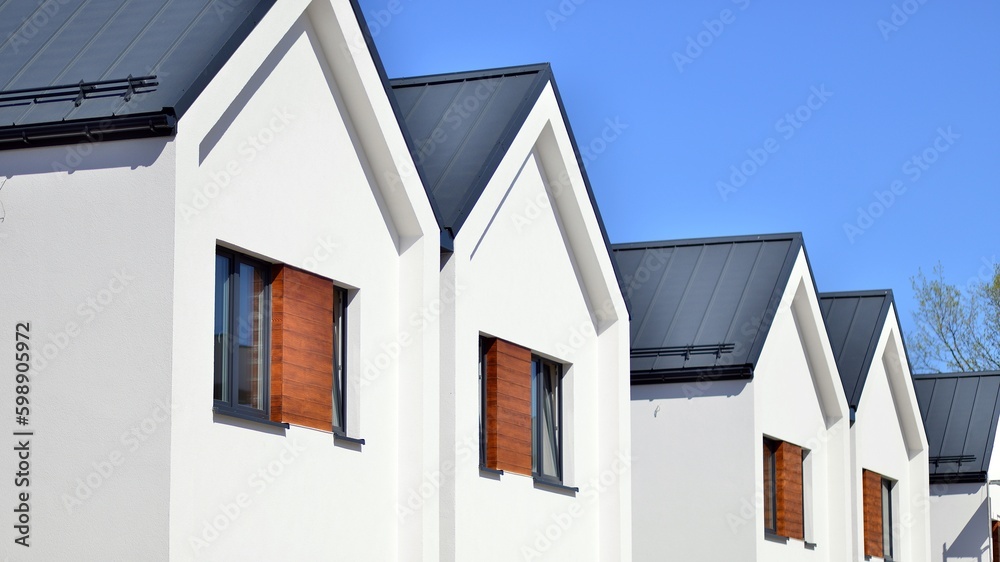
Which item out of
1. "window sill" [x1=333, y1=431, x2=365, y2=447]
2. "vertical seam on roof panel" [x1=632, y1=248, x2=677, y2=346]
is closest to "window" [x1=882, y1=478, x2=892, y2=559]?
"vertical seam on roof panel" [x1=632, y1=248, x2=677, y2=346]

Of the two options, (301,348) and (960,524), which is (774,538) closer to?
(301,348)

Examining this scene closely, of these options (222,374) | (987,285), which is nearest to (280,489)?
(222,374)

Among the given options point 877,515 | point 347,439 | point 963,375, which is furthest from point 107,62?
point 963,375

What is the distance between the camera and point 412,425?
1375 centimetres

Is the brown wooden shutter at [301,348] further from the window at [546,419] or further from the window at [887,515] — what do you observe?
the window at [887,515]

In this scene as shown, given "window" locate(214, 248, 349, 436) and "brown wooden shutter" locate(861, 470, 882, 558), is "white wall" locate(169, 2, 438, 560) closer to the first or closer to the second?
"window" locate(214, 248, 349, 436)

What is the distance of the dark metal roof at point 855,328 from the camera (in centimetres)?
2664

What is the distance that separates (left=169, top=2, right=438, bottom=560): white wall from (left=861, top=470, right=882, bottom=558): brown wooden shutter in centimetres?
1560

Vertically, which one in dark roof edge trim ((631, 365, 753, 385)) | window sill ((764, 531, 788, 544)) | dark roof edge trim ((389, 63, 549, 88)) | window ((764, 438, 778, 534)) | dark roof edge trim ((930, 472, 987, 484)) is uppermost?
dark roof edge trim ((389, 63, 549, 88))

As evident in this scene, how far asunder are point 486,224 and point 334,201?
9.61ft

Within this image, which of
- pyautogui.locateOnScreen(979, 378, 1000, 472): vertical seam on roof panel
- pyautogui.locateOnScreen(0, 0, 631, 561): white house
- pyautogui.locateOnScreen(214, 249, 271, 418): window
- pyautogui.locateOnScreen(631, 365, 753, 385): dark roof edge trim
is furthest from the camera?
pyautogui.locateOnScreen(979, 378, 1000, 472): vertical seam on roof panel

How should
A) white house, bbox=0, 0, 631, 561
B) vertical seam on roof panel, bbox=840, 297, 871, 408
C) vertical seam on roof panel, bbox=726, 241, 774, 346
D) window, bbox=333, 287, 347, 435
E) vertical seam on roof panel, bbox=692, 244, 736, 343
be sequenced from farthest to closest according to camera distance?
vertical seam on roof panel, bbox=840, 297, 871, 408 → vertical seam on roof panel, bbox=692, 244, 736, 343 → vertical seam on roof panel, bbox=726, 241, 774, 346 → window, bbox=333, 287, 347, 435 → white house, bbox=0, 0, 631, 561

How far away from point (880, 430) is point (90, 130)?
2181 cm

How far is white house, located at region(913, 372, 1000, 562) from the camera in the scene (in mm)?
32188
